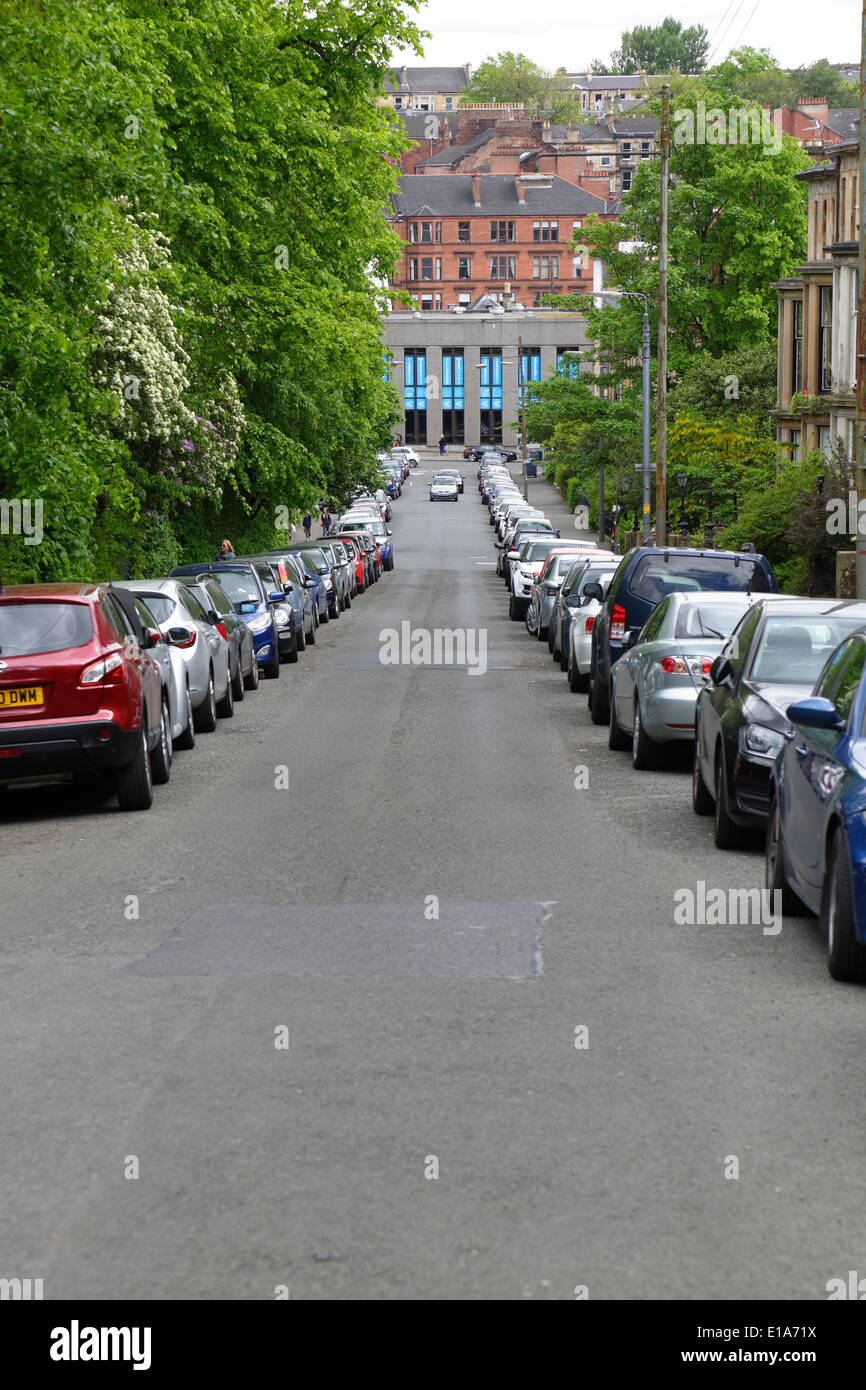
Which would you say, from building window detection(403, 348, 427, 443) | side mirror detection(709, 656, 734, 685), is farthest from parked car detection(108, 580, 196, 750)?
building window detection(403, 348, 427, 443)

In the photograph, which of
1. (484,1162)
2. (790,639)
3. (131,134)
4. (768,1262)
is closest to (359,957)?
(484,1162)

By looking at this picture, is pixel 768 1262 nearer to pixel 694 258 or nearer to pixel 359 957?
pixel 359 957

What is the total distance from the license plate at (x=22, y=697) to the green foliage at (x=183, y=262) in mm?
6358

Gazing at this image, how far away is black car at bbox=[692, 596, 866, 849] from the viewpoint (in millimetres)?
11336

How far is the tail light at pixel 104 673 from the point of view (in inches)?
523

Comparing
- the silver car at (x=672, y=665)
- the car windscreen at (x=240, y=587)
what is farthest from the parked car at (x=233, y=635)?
the silver car at (x=672, y=665)

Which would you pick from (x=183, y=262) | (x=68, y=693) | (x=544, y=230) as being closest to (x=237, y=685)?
(x=68, y=693)

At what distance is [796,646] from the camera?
488 inches

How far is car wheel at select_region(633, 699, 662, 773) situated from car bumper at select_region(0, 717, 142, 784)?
15.1 feet

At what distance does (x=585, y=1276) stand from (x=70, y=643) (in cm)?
935

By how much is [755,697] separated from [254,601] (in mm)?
16755

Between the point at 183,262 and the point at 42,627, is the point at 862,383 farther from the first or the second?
the point at 183,262

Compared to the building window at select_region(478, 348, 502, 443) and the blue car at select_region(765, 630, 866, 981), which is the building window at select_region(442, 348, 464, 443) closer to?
the building window at select_region(478, 348, 502, 443)

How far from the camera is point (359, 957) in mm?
8773
